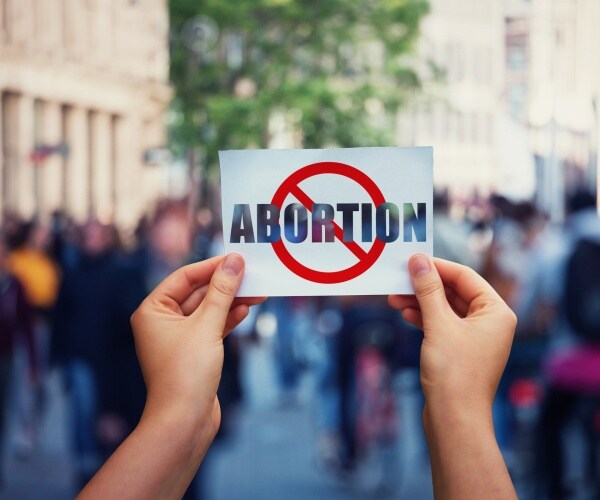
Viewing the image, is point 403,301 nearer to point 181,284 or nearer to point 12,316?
point 181,284

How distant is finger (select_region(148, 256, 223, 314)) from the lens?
6.57ft

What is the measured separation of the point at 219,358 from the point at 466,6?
8120 cm

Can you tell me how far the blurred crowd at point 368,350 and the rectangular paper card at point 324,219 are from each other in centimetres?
455

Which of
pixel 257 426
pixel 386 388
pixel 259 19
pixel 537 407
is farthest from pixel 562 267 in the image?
pixel 259 19

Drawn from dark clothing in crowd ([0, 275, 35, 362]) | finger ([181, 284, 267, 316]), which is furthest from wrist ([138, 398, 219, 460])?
dark clothing in crowd ([0, 275, 35, 362])

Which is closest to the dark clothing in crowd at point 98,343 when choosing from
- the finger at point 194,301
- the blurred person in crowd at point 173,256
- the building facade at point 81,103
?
the blurred person in crowd at point 173,256

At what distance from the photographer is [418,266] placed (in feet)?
6.22

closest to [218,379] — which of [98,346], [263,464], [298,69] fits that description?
[98,346]

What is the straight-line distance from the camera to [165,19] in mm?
40406

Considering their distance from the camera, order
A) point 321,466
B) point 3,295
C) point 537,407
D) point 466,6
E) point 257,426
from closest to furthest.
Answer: point 537,407
point 3,295
point 321,466
point 257,426
point 466,6

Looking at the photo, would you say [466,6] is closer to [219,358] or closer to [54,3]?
[54,3]

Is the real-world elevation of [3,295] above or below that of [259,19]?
below

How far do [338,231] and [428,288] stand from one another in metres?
0.16

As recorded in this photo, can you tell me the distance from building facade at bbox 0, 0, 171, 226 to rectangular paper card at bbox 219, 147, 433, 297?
88.1 ft
